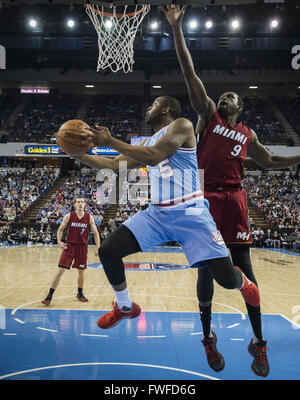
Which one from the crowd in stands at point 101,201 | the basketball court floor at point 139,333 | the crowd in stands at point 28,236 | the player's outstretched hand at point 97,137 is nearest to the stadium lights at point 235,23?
the crowd in stands at point 101,201

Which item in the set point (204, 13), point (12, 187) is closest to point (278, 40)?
point (204, 13)

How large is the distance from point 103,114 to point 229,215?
26849mm

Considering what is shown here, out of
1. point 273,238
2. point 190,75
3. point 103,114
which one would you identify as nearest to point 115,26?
point 190,75

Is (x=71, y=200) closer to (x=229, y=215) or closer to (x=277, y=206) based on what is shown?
(x=277, y=206)

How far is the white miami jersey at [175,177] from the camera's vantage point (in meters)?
2.97

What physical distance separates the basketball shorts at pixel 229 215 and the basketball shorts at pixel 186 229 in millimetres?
357

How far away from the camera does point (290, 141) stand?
25266mm

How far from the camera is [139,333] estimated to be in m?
5.60

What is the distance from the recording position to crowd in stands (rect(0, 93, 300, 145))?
26.9 m

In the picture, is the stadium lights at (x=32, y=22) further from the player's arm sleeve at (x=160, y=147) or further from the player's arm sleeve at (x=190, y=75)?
the player's arm sleeve at (x=160, y=147)

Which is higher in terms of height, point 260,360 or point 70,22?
point 70,22
